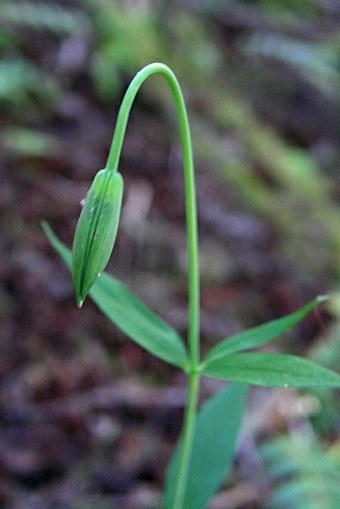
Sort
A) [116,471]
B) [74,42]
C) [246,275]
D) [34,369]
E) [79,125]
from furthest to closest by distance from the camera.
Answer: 1. [74,42]
2. [79,125]
3. [246,275]
4. [34,369]
5. [116,471]

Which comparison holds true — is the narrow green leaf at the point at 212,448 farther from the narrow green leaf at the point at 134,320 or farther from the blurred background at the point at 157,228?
the blurred background at the point at 157,228

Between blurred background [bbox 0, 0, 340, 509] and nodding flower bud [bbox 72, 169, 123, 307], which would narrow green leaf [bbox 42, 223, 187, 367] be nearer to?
nodding flower bud [bbox 72, 169, 123, 307]

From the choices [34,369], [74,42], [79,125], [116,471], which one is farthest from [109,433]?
[74,42]

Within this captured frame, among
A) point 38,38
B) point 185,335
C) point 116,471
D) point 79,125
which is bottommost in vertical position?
point 116,471

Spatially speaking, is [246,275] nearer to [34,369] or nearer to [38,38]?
[34,369]

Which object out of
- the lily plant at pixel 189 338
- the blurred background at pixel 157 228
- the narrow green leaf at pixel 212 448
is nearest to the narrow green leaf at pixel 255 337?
the lily plant at pixel 189 338

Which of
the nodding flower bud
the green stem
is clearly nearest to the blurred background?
the green stem

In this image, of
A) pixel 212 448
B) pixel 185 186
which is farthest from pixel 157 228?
pixel 185 186
